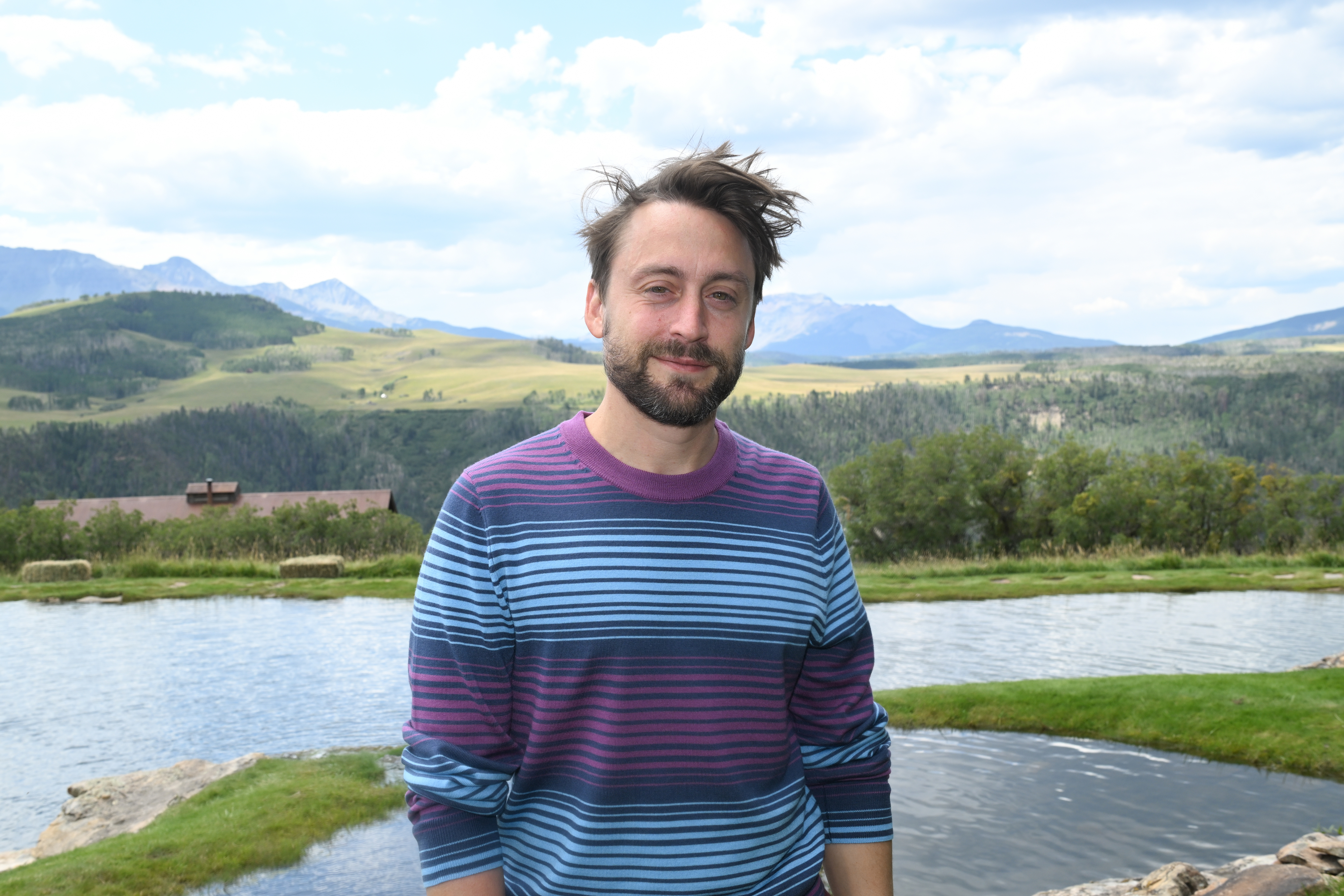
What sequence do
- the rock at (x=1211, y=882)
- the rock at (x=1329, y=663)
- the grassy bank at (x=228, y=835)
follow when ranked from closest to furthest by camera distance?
the rock at (x=1211, y=882) < the grassy bank at (x=228, y=835) < the rock at (x=1329, y=663)

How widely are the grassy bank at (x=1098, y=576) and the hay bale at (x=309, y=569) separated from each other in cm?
1098

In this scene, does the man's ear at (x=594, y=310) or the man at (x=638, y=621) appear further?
the man's ear at (x=594, y=310)

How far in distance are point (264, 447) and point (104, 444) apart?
753 inches

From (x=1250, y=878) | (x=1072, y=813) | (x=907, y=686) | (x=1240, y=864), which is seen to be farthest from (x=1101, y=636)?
(x=1250, y=878)

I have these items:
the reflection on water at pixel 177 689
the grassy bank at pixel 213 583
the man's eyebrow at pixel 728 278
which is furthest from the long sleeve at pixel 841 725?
the grassy bank at pixel 213 583

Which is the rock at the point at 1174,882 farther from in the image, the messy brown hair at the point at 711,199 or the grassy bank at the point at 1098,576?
the grassy bank at the point at 1098,576

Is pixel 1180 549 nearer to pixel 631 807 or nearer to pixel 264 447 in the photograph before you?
pixel 631 807

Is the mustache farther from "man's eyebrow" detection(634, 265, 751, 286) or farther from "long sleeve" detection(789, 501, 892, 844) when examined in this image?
"long sleeve" detection(789, 501, 892, 844)

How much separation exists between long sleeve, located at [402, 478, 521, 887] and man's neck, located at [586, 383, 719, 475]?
33cm

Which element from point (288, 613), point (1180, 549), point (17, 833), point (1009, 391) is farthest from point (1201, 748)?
point (1009, 391)

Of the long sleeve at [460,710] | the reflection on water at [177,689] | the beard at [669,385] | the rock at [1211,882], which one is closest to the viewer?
the long sleeve at [460,710]

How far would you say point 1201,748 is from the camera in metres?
8.33

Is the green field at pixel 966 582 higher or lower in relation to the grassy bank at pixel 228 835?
lower

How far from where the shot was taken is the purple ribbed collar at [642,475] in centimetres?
209
